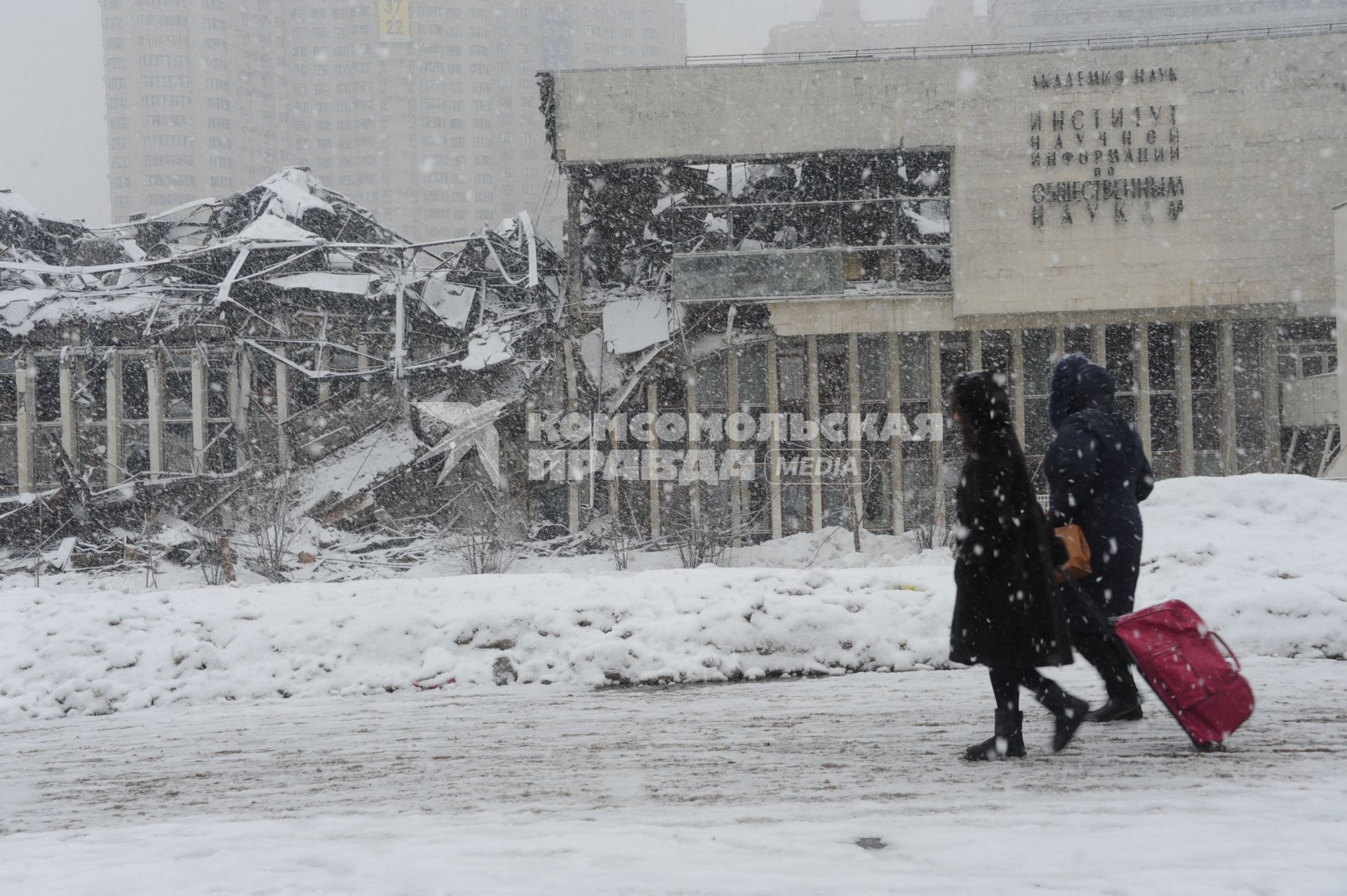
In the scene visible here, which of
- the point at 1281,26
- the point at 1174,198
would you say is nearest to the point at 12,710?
the point at 1174,198

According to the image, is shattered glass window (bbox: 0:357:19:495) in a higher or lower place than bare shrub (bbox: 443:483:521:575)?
higher

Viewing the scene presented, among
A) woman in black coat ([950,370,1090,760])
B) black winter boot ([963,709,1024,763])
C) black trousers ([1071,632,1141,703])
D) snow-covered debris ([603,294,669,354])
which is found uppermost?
snow-covered debris ([603,294,669,354])

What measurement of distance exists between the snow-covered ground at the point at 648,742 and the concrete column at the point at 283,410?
485 inches

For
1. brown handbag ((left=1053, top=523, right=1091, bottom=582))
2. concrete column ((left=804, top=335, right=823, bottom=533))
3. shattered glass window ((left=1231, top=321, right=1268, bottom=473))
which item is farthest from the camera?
shattered glass window ((left=1231, top=321, right=1268, bottom=473))

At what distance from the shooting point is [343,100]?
109500 millimetres

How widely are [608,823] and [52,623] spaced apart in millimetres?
6380

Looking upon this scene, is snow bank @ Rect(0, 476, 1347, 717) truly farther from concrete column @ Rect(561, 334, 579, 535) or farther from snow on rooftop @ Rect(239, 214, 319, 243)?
snow on rooftop @ Rect(239, 214, 319, 243)

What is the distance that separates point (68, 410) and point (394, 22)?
102680 millimetres

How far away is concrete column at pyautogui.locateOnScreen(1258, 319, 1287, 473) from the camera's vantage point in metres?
20.8

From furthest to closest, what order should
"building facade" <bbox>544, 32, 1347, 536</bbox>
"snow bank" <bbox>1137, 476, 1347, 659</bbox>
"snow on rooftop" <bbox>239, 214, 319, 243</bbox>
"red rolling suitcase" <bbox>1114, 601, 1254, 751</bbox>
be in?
"snow on rooftop" <bbox>239, 214, 319, 243</bbox>, "building facade" <bbox>544, 32, 1347, 536</bbox>, "snow bank" <bbox>1137, 476, 1347, 659</bbox>, "red rolling suitcase" <bbox>1114, 601, 1254, 751</bbox>

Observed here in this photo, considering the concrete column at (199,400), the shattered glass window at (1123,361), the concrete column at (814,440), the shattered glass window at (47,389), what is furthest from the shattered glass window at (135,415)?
the shattered glass window at (1123,361)

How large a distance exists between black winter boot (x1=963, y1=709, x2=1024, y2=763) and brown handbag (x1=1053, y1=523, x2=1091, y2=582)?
0.71 m

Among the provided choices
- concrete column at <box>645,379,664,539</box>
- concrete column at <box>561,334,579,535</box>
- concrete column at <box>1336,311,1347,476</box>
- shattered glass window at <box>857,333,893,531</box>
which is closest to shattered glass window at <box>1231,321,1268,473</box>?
concrete column at <box>1336,311,1347,476</box>

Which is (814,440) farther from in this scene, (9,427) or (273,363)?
(9,427)
